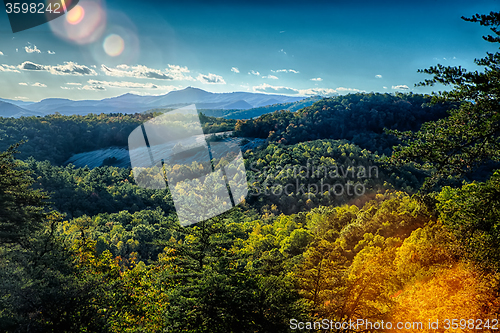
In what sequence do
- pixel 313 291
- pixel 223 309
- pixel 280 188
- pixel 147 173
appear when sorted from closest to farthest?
pixel 223 309 → pixel 313 291 → pixel 280 188 → pixel 147 173

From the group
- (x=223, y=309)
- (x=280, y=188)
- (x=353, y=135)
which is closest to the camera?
(x=223, y=309)

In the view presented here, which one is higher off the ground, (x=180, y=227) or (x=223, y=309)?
(x=180, y=227)

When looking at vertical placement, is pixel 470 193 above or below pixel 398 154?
below

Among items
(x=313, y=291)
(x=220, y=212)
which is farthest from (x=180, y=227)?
(x=313, y=291)

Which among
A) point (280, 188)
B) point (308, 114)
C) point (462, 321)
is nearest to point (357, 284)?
point (462, 321)

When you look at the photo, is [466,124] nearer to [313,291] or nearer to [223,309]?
[313,291]

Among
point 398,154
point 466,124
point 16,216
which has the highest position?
point 466,124

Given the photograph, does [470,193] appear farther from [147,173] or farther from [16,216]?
[147,173]

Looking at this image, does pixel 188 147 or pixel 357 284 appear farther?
pixel 188 147

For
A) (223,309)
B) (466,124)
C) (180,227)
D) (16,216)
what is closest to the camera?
(466,124)
